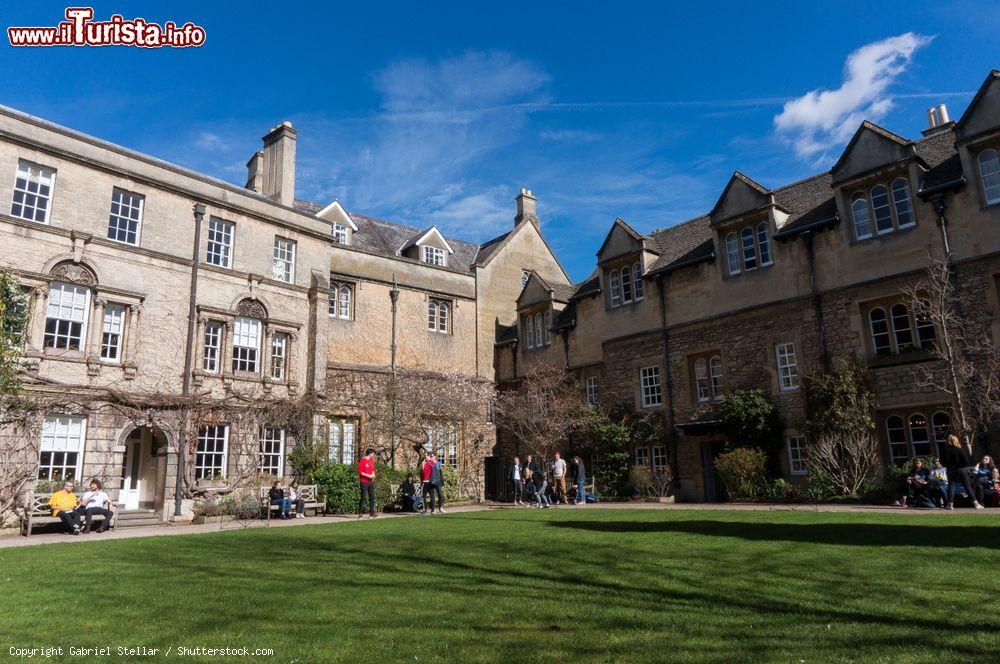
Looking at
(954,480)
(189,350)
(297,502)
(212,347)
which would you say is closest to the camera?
(954,480)

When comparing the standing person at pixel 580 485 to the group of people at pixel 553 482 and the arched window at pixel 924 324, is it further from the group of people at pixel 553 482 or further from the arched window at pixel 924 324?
the arched window at pixel 924 324

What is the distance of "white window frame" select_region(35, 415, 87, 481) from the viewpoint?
1865 cm

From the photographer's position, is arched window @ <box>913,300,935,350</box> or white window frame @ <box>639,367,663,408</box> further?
white window frame @ <box>639,367,663,408</box>

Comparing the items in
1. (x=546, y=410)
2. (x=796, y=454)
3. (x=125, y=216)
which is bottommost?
(x=796, y=454)

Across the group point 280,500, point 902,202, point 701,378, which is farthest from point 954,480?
point 280,500

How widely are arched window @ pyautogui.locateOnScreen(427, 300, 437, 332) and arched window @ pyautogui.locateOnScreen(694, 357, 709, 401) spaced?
12.3 m

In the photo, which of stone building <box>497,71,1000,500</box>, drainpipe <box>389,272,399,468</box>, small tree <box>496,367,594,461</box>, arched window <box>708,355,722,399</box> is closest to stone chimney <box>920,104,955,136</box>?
stone building <box>497,71,1000,500</box>

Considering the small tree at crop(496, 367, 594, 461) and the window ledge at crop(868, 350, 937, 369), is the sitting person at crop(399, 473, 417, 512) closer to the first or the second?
the small tree at crop(496, 367, 594, 461)

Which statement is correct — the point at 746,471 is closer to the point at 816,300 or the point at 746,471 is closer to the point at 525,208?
the point at 816,300

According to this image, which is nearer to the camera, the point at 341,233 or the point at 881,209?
the point at 881,209

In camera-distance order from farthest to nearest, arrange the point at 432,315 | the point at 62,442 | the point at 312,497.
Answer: the point at 432,315
the point at 312,497
the point at 62,442

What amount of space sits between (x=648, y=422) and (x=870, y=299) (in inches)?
338

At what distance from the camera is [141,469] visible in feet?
73.1

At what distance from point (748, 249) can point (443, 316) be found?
46.9ft
